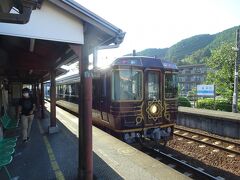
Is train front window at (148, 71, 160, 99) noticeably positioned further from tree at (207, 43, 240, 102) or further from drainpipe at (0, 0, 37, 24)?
tree at (207, 43, 240, 102)

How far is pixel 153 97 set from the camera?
9.14 meters

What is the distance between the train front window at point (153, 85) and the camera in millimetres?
9078

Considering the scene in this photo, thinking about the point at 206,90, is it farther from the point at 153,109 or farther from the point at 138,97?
the point at 138,97

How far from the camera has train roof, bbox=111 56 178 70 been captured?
8.39 metres

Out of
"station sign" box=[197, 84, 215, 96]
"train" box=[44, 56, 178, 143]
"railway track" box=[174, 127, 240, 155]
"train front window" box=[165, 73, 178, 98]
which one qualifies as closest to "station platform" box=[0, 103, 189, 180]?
"train" box=[44, 56, 178, 143]

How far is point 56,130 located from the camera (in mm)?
9969

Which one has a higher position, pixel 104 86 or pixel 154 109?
pixel 104 86

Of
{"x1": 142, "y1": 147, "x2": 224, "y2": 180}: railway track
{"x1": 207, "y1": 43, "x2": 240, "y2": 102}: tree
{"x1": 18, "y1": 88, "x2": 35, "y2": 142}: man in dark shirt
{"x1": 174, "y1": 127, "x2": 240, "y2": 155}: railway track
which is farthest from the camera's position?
{"x1": 207, "y1": 43, "x2": 240, "y2": 102}: tree


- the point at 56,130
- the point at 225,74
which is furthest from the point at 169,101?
the point at 225,74

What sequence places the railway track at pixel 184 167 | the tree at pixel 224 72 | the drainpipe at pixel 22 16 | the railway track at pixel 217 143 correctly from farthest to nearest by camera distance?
1. the tree at pixel 224 72
2. the railway track at pixel 217 143
3. the railway track at pixel 184 167
4. the drainpipe at pixel 22 16

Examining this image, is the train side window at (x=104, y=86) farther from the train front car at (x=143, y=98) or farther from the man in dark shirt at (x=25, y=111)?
the man in dark shirt at (x=25, y=111)

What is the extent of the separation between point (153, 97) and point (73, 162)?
158 inches

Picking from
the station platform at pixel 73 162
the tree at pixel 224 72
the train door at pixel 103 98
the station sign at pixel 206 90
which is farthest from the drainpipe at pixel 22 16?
the tree at pixel 224 72

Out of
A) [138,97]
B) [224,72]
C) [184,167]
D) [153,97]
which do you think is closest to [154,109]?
[153,97]
